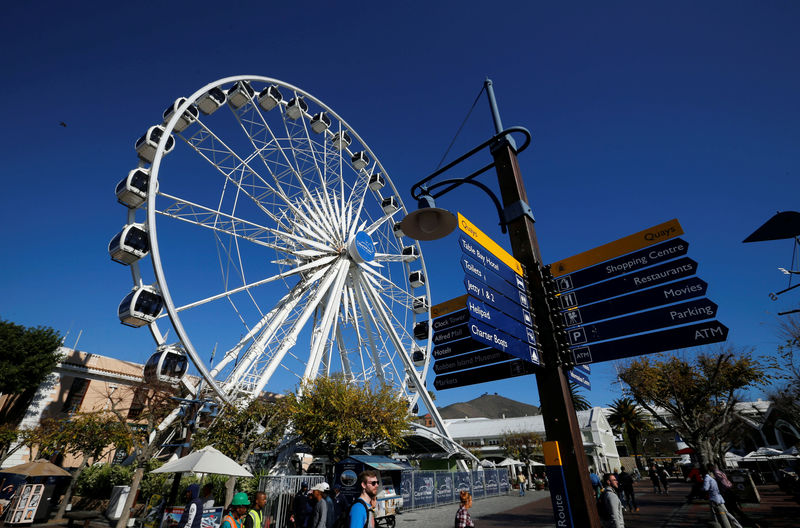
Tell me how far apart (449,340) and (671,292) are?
265 cm

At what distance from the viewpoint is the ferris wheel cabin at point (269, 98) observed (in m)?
24.3

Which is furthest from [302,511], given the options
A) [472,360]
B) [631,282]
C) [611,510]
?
[631,282]

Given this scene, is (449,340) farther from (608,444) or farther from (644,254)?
(608,444)

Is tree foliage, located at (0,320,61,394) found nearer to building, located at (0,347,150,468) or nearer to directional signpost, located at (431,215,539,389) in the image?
building, located at (0,347,150,468)

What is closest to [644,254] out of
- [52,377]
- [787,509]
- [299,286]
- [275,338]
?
[787,509]

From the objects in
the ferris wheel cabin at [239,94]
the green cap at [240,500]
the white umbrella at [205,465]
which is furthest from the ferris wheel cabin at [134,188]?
the green cap at [240,500]

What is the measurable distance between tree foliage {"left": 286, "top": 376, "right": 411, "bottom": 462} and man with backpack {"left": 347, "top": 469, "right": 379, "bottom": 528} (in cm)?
1774

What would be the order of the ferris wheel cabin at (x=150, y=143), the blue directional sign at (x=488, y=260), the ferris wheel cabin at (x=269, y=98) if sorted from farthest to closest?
the ferris wheel cabin at (x=269, y=98) → the ferris wheel cabin at (x=150, y=143) → the blue directional sign at (x=488, y=260)

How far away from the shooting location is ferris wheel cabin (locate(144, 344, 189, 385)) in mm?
15562

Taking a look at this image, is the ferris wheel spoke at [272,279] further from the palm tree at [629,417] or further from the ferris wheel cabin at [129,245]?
the palm tree at [629,417]

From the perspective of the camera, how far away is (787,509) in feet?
47.3

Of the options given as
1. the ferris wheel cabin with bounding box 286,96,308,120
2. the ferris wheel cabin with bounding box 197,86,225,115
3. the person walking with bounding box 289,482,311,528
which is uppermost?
the ferris wheel cabin with bounding box 286,96,308,120

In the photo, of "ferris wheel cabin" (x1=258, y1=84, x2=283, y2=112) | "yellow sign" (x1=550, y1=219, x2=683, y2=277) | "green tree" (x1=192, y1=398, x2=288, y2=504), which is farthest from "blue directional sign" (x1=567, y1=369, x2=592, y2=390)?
"ferris wheel cabin" (x1=258, y1=84, x2=283, y2=112)

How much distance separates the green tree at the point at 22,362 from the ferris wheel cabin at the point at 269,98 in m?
22.2
